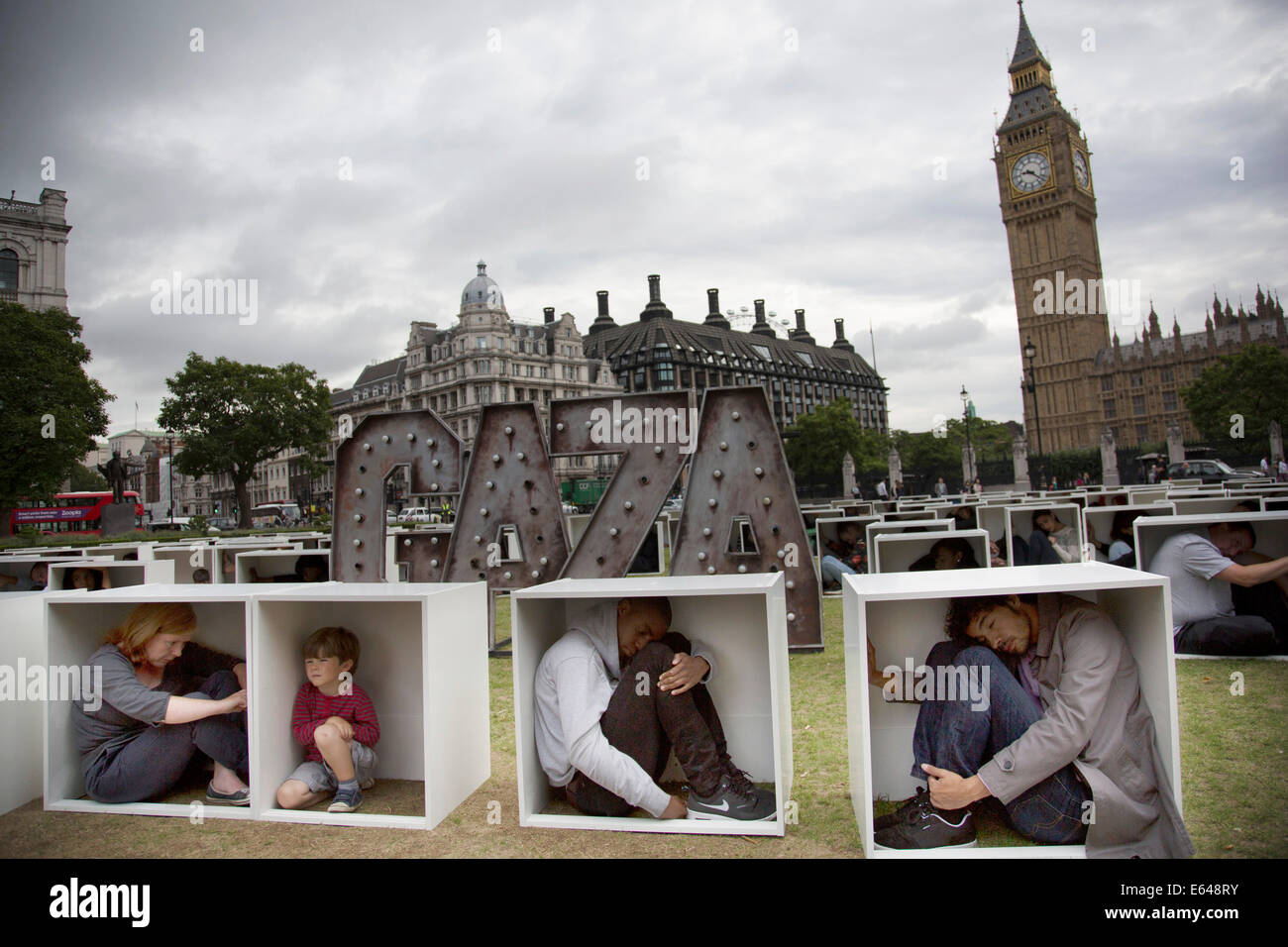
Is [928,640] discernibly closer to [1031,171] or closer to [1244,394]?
[1244,394]

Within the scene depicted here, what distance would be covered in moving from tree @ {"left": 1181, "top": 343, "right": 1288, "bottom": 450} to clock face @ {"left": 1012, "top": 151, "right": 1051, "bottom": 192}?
42.0 meters

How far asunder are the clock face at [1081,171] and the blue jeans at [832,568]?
96.7m

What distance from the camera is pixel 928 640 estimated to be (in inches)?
177

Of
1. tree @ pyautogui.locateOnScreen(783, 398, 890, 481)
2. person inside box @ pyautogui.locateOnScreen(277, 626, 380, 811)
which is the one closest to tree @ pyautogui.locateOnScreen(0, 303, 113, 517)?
person inside box @ pyautogui.locateOnScreen(277, 626, 380, 811)

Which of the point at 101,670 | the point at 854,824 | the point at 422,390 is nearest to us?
the point at 854,824

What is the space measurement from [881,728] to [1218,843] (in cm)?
165

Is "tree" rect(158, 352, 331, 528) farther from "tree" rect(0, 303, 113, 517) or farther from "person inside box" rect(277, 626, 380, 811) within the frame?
"person inside box" rect(277, 626, 380, 811)

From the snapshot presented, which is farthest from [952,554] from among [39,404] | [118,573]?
[39,404]

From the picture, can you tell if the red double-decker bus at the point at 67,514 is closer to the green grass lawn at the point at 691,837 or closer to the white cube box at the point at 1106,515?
the green grass lawn at the point at 691,837

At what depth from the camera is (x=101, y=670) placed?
197 inches

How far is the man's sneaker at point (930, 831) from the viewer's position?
155 inches

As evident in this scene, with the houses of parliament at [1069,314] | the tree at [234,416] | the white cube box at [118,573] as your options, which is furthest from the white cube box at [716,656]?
the houses of parliament at [1069,314]
